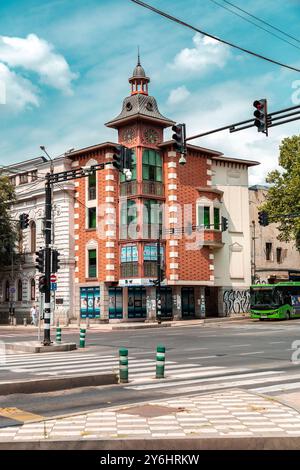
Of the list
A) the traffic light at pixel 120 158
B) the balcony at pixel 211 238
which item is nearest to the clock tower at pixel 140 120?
the balcony at pixel 211 238

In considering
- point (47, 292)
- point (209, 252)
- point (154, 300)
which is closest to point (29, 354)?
point (47, 292)

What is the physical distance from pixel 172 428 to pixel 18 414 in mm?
2897

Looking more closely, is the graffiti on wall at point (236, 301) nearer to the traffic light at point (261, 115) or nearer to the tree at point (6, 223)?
the tree at point (6, 223)

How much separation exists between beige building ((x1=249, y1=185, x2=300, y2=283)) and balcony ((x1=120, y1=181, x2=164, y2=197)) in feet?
45.0

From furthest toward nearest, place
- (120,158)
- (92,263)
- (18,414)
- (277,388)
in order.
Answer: (92,263) < (120,158) < (277,388) < (18,414)

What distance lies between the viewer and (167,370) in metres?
16.4

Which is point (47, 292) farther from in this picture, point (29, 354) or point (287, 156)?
point (287, 156)

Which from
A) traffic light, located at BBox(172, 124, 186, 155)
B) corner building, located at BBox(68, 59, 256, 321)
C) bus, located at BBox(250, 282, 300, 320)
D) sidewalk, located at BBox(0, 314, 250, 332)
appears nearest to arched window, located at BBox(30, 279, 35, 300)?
corner building, located at BBox(68, 59, 256, 321)

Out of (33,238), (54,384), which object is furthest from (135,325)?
(54,384)

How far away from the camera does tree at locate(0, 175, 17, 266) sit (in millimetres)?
47312

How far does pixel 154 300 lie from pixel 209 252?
6.24 m

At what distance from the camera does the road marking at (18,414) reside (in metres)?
9.46

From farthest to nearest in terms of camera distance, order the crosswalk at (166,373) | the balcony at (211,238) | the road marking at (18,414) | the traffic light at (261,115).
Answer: the balcony at (211,238), the traffic light at (261,115), the crosswalk at (166,373), the road marking at (18,414)

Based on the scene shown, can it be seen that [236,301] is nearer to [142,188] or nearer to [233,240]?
[233,240]
